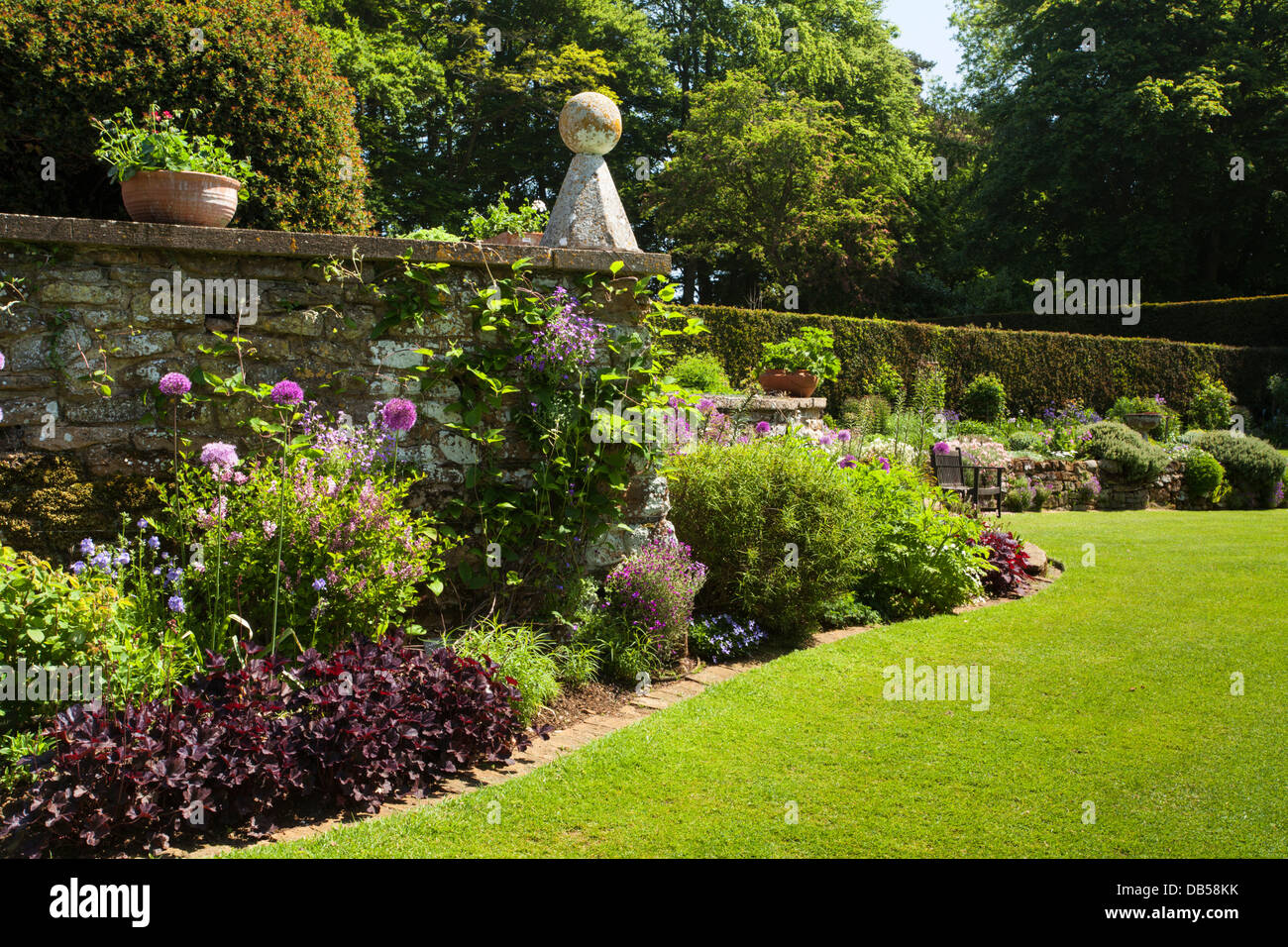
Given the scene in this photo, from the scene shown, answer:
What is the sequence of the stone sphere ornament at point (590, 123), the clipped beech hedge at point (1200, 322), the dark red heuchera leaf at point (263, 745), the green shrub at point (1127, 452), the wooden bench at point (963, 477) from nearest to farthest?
the dark red heuchera leaf at point (263, 745) → the stone sphere ornament at point (590, 123) → the wooden bench at point (963, 477) → the green shrub at point (1127, 452) → the clipped beech hedge at point (1200, 322)

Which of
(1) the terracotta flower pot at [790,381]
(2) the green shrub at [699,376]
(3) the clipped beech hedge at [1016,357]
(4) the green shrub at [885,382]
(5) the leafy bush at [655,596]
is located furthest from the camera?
(4) the green shrub at [885,382]

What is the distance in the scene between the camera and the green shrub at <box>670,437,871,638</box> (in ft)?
17.2

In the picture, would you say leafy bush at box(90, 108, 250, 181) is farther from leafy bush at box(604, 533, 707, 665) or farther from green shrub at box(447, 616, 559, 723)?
leafy bush at box(604, 533, 707, 665)

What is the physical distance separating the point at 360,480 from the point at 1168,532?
8.97 metres

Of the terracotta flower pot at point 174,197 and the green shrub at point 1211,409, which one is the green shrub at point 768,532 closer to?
the terracotta flower pot at point 174,197

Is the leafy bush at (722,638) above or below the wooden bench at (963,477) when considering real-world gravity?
below

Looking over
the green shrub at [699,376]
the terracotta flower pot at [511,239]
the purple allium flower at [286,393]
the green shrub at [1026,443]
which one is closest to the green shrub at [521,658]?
the purple allium flower at [286,393]

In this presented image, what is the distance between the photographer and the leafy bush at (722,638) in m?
5.01

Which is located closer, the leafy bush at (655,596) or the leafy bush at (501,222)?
A: the leafy bush at (655,596)

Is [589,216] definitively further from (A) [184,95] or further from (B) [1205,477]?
(B) [1205,477]

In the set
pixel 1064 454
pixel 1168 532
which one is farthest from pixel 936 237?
pixel 1168 532

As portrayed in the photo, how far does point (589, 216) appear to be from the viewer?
5.07 m

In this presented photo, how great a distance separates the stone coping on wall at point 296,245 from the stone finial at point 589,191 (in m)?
0.35
